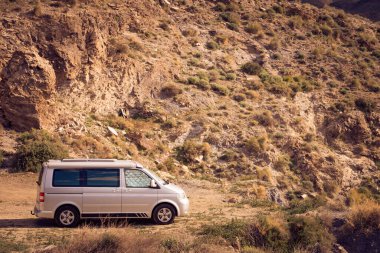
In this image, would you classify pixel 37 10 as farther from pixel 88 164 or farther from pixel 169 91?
pixel 88 164

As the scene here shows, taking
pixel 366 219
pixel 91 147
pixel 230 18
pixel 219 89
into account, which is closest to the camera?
pixel 366 219

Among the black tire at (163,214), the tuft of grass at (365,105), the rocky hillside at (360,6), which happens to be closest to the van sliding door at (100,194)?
the black tire at (163,214)

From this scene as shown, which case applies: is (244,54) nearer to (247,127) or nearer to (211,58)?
(211,58)

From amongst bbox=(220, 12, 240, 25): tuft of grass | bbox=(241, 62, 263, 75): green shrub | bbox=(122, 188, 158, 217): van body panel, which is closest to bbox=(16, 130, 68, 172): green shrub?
bbox=(122, 188, 158, 217): van body panel

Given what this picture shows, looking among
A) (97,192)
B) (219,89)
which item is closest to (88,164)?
(97,192)

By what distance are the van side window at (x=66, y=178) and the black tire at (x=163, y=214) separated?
244 cm

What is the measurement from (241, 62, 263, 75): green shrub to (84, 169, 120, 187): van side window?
88.7 ft

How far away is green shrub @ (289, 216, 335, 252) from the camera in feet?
52.4

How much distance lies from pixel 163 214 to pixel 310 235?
Answer: 14.6 feet

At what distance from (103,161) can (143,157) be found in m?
13.5

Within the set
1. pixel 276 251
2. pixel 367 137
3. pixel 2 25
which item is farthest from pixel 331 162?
pixel 2 25

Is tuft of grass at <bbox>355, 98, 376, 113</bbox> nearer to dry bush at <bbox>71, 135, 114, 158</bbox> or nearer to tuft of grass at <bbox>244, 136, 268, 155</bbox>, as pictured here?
tuft of grass at <bbox>244, 136, 268, 155</bbox>

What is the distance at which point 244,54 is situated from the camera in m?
43.5

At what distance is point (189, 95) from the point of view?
35.9 meters
